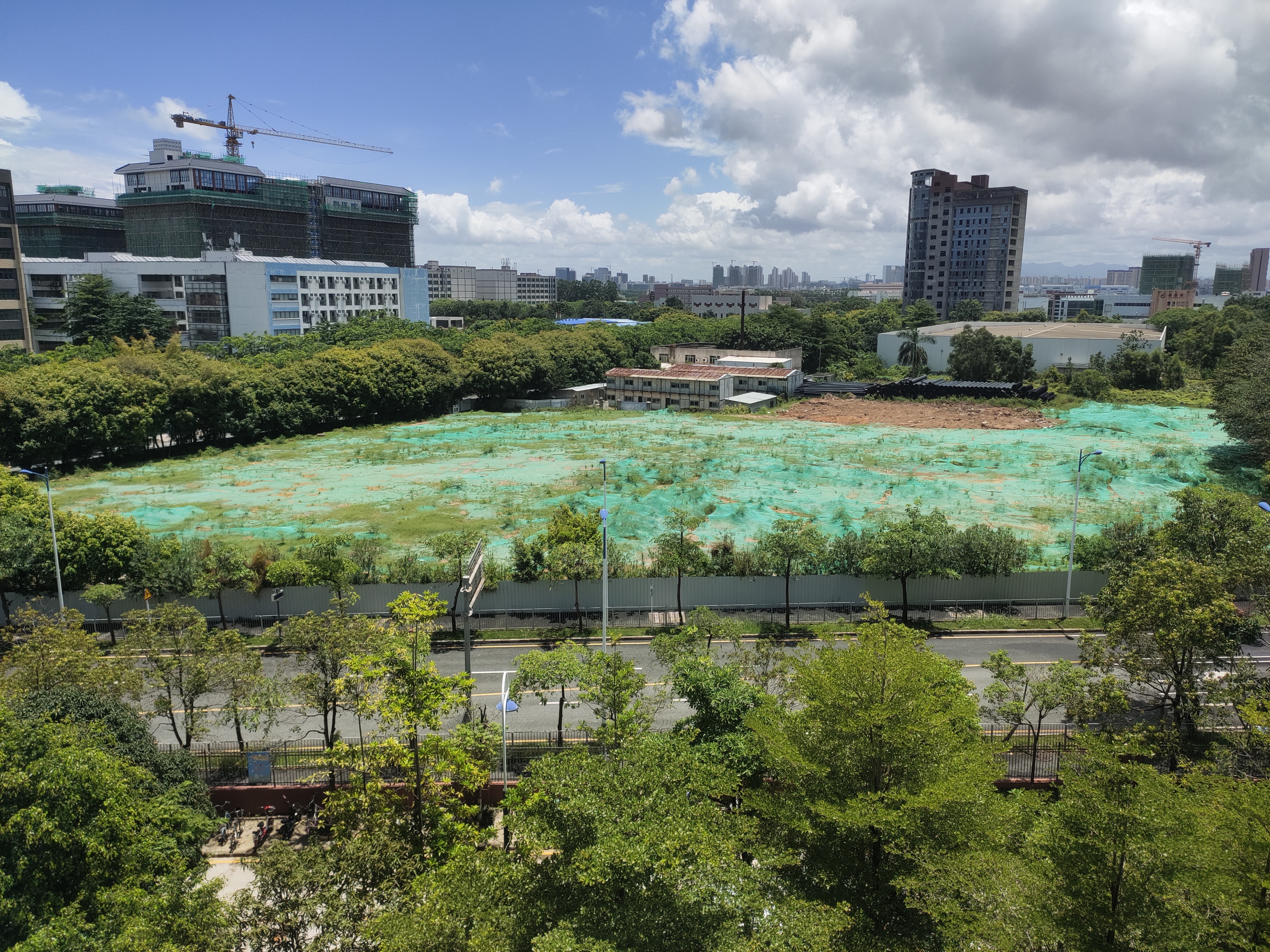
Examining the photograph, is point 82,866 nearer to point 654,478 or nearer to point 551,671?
point 551,671

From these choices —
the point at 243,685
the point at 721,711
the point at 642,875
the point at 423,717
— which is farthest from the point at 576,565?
the point at 642,875

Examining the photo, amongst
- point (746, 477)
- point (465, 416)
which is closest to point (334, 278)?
point (465, 416)

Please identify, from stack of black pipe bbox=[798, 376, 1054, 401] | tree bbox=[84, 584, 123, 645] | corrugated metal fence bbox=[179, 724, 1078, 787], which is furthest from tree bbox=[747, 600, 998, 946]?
stack of black pipe bbox=[798, 376, 1054, 401]

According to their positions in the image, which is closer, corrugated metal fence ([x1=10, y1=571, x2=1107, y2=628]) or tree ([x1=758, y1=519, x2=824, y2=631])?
tree ([x1=758, y1=519, x2=824, y2=631])

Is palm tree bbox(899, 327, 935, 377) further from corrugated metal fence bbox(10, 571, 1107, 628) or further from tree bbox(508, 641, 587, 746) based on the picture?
tree bbox(508, 641, 587, 746)

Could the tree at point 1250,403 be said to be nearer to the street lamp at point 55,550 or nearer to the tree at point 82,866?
the tree at point 82,866

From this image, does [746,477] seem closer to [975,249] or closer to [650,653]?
[650,653]
